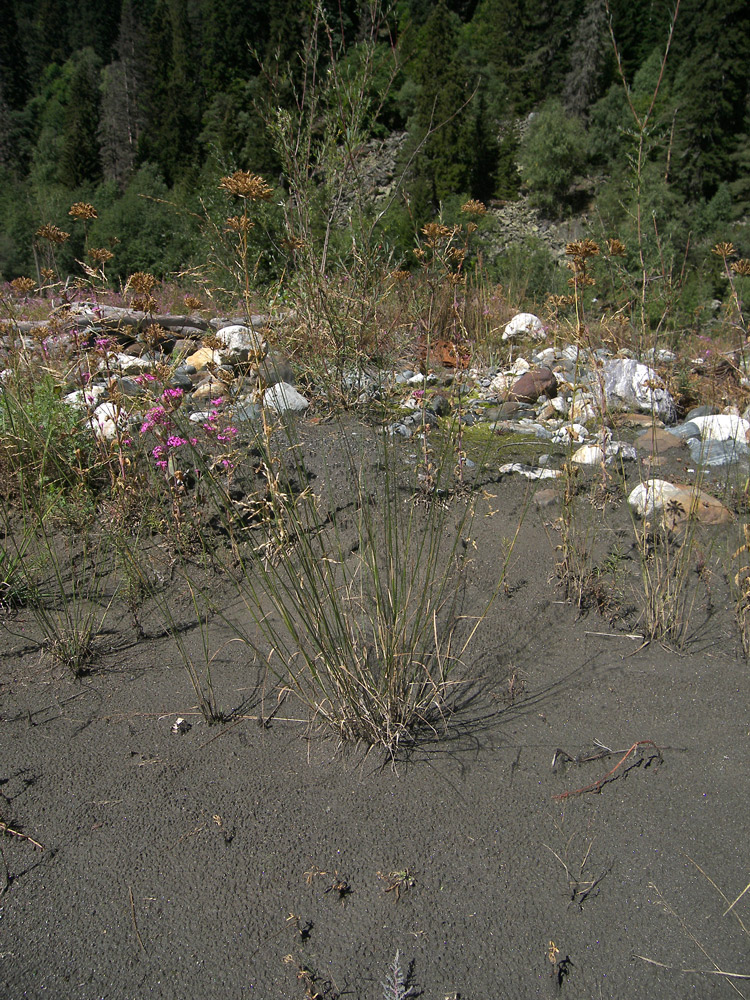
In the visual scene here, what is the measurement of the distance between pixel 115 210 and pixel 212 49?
54.6ft

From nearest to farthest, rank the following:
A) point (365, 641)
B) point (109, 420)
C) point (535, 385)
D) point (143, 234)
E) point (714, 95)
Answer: point (365, 641)
point (109, 420)
point (535, 385)
point (143, 234)
point (714, 95)

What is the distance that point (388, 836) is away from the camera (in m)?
1.51

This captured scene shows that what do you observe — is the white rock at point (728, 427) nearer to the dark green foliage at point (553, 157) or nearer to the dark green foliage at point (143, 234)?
the dark green foliage at point (143, 234)

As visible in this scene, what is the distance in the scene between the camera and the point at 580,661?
2057mm

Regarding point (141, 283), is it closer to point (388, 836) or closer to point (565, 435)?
point (388, 836)

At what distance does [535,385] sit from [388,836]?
129 inches

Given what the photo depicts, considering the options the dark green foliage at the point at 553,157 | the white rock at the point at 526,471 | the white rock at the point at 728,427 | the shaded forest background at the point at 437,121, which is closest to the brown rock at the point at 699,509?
the white rock at the point at 526,471

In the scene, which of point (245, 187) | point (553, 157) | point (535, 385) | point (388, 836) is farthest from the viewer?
point (553, 157)

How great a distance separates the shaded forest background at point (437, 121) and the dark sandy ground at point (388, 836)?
3.31 meters

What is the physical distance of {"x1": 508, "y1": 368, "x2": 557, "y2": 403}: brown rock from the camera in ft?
13.6

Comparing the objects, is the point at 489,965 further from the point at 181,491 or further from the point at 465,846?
the point at 181,491

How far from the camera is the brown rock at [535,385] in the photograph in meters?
4.15

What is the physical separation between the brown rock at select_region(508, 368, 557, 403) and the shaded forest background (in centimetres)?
172

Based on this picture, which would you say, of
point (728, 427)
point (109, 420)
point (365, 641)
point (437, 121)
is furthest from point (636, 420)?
point (437, 121)
